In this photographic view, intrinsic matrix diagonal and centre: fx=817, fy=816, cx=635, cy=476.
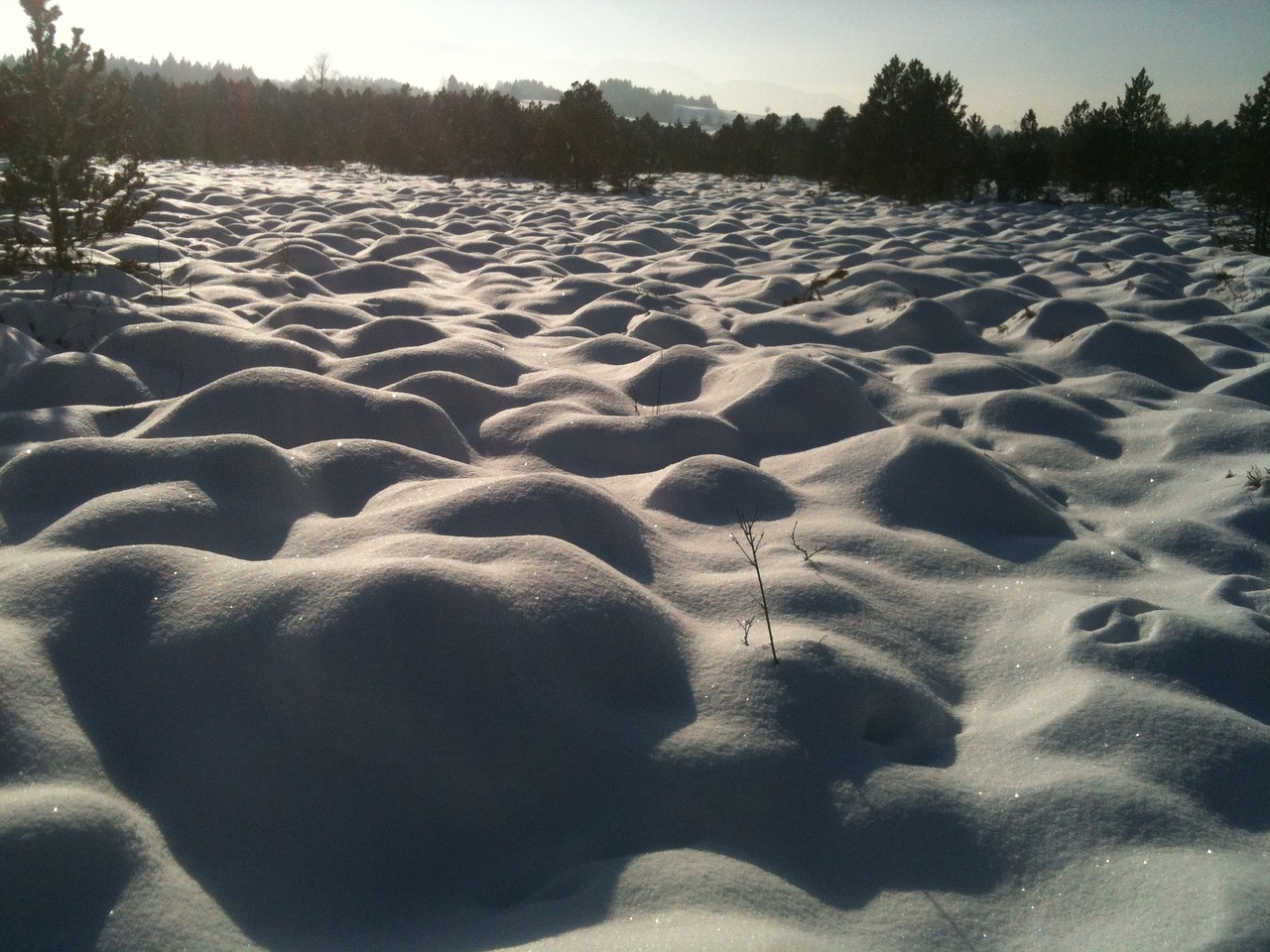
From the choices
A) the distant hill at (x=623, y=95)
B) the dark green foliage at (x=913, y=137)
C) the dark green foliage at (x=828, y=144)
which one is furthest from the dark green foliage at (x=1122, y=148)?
the distant hill at (x=623, y=95)

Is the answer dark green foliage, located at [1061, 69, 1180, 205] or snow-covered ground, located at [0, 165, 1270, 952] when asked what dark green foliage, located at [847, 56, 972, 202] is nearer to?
dark green foliage, located at [1061, 69, 1180, 205]

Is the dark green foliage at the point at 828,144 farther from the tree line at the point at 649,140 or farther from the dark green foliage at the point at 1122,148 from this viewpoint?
the dark green foliage at the point at 1122,148

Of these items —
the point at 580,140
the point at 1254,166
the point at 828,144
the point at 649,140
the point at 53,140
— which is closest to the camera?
the point at 53,140

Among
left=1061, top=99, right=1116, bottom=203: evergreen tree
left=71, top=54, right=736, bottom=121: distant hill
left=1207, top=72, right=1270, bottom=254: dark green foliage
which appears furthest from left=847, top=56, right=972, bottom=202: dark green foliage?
left=71, top=54, right=736, bottom=121: distant hill

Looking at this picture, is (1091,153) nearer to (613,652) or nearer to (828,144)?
(828,144)

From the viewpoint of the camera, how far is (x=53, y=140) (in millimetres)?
4230

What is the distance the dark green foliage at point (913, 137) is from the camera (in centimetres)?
1233

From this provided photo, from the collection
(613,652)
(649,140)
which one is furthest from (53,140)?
(649,140)

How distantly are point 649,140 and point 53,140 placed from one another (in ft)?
52.6

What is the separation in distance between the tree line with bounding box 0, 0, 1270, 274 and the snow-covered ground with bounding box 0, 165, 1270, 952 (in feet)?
4.83

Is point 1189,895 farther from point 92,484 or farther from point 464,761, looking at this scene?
point 92,484

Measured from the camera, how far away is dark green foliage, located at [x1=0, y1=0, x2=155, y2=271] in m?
4.11

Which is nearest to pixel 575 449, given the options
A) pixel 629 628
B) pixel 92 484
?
pixel 629 628

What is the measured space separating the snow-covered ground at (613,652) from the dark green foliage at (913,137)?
9.80 meters
